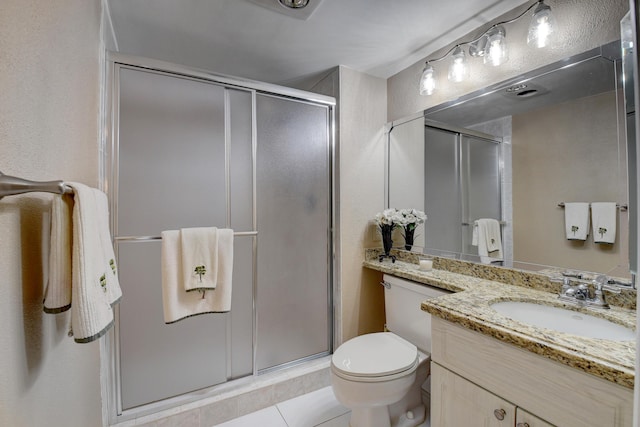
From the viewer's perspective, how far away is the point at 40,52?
2.21 feet

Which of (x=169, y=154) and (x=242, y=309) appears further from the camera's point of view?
(x=242, y=309)

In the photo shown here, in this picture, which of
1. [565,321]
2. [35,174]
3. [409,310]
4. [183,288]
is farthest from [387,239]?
[35,174]

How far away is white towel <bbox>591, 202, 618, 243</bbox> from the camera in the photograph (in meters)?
1.14

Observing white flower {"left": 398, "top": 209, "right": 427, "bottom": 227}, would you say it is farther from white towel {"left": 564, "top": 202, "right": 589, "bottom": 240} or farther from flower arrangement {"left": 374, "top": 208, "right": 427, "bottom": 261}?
white towel {"left": 564, "top": 202, "right": 589, "bottom": 240}

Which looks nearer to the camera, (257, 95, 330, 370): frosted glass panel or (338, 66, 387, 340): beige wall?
(257, 95, 330, 370): frosted glass panel

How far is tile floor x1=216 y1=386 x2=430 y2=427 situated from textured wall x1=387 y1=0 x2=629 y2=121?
6.57 feet

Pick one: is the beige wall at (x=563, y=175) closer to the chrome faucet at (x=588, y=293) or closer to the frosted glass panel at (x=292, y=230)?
the chrome faucet at (x=588, y=293)

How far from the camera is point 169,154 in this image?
5.02ft

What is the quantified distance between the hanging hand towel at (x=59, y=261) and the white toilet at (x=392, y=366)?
1118 millimetres

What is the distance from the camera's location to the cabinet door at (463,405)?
87 cm

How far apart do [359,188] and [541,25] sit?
131cm

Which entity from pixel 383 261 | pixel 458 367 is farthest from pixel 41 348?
pixel 383 261

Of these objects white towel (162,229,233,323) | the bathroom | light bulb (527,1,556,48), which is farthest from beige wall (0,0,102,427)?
light bulb (527,1,556,48)

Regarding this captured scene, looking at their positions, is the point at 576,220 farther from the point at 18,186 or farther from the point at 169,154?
the point at 169,154
